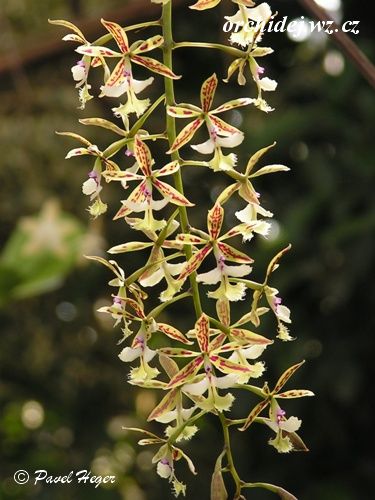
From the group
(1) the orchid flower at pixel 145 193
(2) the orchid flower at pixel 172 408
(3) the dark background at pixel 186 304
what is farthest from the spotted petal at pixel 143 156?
(3) the dark background at pixel 186 304

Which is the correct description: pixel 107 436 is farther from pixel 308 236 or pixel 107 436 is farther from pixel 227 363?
pixel 227 363

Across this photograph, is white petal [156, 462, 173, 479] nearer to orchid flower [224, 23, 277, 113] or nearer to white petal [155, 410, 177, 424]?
white petal [155, 410, 177, 424]

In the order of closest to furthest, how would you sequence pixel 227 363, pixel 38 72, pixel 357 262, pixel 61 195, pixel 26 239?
pixel 227 363, pixel 26 239, pixel 357 262, pixel 61 195, pixel 38 72

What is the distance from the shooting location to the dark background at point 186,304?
166 centimetres

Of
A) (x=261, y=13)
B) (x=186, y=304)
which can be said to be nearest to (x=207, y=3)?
(x=261, y=13)

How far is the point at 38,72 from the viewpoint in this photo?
2.08 m

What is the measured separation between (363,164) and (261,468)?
23.3 inches

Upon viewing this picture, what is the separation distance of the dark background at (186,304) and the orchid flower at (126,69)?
94cm

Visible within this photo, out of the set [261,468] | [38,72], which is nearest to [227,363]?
[261,468]

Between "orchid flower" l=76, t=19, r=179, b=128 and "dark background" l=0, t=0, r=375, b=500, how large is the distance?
37.0 inches

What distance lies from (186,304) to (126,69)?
4.36 feet

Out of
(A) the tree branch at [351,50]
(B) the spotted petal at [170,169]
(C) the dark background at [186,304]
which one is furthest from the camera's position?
(C) the dark background at [186,304]

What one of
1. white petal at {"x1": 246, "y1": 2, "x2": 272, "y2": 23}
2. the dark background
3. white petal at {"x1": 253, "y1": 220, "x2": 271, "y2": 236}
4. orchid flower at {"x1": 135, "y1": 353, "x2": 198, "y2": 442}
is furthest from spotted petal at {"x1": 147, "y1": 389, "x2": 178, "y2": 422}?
the dark background

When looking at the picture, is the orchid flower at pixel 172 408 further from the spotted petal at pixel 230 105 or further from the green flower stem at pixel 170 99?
the spotted petal at pixel 230 105
